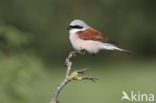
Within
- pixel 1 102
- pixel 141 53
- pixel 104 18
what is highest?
pixel 1 102

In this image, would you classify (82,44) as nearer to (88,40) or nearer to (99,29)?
(88,40)

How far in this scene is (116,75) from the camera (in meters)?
15.7

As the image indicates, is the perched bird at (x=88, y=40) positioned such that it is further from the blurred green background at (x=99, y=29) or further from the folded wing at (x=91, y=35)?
the blurred green background at (x=99, y=29)

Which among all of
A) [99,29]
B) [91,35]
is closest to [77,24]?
[91,35]

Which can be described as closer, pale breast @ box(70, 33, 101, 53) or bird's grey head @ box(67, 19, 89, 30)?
bird's grey head @ box(67, 19, 89, 30)

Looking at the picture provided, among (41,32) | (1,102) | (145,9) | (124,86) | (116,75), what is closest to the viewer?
(1,102)

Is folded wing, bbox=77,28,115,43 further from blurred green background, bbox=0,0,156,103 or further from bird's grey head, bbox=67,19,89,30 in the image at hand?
blurred green background, bbox=0,0,156,103

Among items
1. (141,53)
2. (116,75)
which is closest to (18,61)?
(116,75)

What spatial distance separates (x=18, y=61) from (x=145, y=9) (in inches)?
450

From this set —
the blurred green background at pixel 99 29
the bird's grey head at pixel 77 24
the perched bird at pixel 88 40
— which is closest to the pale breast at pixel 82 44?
the perched bird at pixel 88 40

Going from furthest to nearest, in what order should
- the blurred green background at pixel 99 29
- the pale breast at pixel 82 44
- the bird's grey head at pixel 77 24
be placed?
the blurred green background at pixel 99 29
the pale breast at pixel 82 44
the bird's grey head at pixel 77 24

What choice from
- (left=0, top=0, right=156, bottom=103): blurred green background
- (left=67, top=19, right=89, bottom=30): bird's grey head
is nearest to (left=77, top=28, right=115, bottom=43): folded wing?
(left=67, top=19, right=89, bottom=30): bird's grey head

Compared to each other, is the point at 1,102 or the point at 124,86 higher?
the point at 1,102

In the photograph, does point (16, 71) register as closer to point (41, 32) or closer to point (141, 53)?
point (41, 32)
